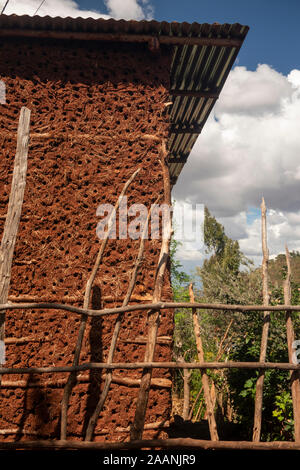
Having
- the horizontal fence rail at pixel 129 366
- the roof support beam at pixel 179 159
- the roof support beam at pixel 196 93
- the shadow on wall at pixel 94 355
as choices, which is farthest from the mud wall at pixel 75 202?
the roof support beam at pixel 179 159

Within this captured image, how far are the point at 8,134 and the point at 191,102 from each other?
3.51 meters

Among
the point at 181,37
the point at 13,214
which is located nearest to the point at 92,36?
the point at 181,37

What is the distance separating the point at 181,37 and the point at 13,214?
9.66 feet

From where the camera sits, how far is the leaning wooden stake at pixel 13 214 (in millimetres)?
3018

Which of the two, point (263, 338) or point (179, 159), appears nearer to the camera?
A: point (263, 338)

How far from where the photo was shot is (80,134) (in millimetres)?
3986

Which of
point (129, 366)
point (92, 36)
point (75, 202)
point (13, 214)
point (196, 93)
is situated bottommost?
point (129, 366)

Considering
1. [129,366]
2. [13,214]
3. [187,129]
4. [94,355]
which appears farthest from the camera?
[187,129]

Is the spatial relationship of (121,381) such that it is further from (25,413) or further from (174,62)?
(174,62)

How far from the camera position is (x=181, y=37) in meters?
4.21

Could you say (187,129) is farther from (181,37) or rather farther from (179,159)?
(181,37)

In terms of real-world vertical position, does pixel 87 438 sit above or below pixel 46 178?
below
